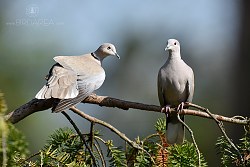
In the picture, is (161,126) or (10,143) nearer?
(10,143)

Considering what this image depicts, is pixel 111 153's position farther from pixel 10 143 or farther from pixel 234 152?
pixel 10 143

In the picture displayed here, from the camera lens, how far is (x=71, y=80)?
73.0 inches

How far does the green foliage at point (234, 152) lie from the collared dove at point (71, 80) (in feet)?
1.41

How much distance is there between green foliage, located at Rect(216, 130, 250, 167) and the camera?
135 cm

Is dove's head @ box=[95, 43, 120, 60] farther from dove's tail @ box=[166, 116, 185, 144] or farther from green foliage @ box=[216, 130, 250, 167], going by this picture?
green foliage @ box=[216, 130, 250, 167]

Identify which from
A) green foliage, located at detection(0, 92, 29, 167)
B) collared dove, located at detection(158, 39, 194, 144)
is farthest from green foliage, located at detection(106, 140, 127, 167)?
collared dove, located at detection(158, 39, 194, 144)

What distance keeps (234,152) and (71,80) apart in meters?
Answer: 0.65

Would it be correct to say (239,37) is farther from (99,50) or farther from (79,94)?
(79,94)

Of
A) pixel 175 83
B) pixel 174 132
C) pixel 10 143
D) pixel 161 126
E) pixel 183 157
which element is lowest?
pixel 10 143

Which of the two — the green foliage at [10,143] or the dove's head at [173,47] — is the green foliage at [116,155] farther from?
the dove's head at [173,47]

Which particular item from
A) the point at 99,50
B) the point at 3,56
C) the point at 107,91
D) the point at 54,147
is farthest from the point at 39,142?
the point at 54,147

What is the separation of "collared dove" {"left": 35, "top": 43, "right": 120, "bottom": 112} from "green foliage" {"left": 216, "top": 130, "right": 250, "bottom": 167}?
431mm

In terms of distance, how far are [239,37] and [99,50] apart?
682 millimetres

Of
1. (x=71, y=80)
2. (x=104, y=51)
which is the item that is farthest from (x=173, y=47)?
(x=71, y=80)
